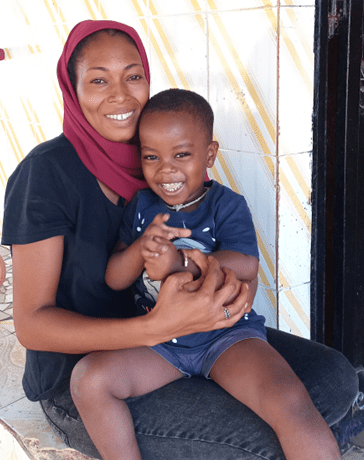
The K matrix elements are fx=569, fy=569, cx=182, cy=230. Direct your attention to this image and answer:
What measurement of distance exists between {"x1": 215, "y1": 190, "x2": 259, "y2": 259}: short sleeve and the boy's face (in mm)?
117

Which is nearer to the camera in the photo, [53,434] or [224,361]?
[224,361]

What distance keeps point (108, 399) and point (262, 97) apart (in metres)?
1.28

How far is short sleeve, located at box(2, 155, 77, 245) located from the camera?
1.66 metres

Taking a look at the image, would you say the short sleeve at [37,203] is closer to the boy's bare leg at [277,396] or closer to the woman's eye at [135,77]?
the woman's eye at [135,77]

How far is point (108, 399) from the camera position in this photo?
1552mm

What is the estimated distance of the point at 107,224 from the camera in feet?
6.08

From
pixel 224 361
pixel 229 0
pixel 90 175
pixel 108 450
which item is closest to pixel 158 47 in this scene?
pixel 229 0

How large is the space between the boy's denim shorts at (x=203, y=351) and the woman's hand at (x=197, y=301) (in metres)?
0.16

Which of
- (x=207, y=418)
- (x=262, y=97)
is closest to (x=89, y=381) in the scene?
(x=207, y=418)

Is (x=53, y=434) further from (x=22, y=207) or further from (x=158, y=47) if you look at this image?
(x=158, y=47)

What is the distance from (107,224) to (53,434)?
77cm

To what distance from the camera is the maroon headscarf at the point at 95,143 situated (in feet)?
5.95

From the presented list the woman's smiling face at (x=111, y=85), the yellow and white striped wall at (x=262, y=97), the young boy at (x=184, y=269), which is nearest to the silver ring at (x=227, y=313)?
the young boy at (x=184, y=269)

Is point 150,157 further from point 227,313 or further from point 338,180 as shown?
point 338,180
